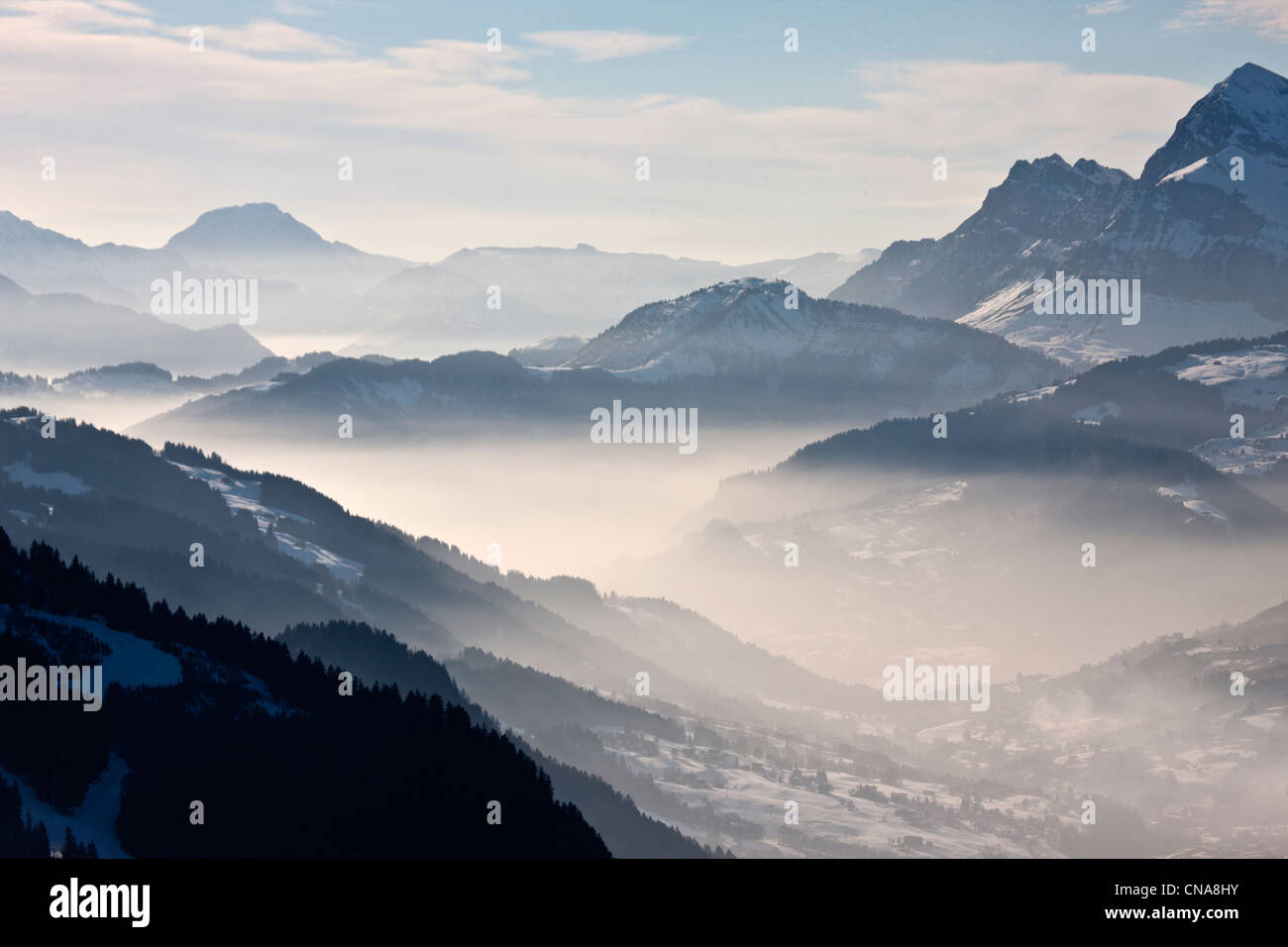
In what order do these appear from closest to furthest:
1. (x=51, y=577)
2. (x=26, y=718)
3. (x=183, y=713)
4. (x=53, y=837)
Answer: (x=53, y=837), (x=26, y=718), (x=183, y=713), (x=51, y=577)

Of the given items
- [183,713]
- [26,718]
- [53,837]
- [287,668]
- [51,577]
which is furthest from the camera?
[287,668]
